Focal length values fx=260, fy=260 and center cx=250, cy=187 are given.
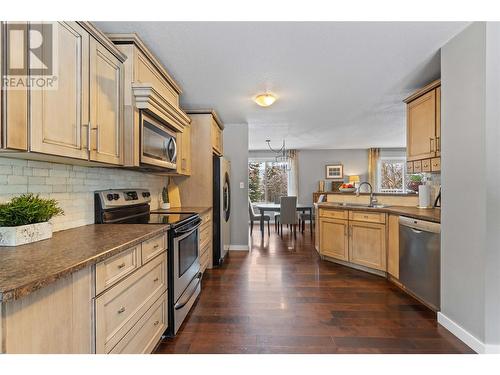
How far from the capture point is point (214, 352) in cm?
176

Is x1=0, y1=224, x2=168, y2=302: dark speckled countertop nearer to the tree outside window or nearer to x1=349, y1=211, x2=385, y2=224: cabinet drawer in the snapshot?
x1=349, y1=211, x2=385, y2=224: cabinet drawer

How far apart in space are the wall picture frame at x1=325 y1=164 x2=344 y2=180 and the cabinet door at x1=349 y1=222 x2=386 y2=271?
5050 mm

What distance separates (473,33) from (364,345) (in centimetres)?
229

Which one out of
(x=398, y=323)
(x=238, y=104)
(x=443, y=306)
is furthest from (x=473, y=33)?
(x=238, y=104)

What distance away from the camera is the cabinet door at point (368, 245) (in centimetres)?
319

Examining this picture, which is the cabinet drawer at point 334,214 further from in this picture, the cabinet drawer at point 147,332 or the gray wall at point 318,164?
the gray wall at point 318,164

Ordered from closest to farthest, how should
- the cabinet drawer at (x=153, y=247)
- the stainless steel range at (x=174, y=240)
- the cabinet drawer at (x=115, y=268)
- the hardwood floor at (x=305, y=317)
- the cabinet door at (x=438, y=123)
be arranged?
the cabinet drawer at (x=115, y=268) < the cabinet drawer at (x=153, y=247) < the hardwood floor at (x=305, y=317) < the stainless steel range at (x=174, y=240) < the cabinet door at (x=438, y=123)

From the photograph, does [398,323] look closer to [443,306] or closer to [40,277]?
[443,306]

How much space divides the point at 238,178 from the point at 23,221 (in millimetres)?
3503

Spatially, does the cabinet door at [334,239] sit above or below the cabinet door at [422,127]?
below

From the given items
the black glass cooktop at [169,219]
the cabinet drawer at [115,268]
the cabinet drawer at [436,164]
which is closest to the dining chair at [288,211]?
the cabinet drawer at [436,164]

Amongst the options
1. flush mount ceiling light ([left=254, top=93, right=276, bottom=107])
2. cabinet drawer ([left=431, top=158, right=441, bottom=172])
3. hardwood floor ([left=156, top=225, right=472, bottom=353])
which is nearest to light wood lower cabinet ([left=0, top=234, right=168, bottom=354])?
hardwood floor ([left=156, top=225, right=472, bottom=353])

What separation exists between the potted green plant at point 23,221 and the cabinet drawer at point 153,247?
1.69 ft

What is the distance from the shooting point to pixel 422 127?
2930 mm
